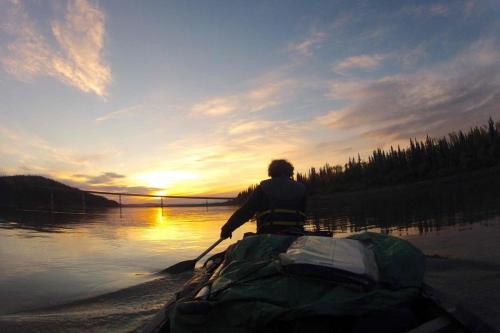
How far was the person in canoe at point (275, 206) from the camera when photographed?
225 inches

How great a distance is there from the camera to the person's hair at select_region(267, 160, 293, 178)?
603cm

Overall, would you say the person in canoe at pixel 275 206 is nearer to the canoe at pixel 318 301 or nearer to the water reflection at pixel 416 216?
the canoe at pixel 318 301

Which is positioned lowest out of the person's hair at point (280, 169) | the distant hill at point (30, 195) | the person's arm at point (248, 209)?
the person's arm at point (248, 209)

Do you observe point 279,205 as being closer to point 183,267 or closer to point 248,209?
point 248,209

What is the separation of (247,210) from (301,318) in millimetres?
3158

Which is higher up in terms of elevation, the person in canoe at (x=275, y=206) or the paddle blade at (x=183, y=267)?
the person in canoe at (x=275, y=206)

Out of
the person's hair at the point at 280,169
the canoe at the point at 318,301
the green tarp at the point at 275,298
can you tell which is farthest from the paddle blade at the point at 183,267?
the green tarp at the point at 275,298

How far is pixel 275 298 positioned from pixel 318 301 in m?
0.30

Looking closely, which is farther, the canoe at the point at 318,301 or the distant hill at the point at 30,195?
the distant hill at the point at 30,195

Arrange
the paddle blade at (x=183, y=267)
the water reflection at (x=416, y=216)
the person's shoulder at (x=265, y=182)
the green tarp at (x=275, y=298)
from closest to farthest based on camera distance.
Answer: the green tarp at (x=275, y=298) < the person's shoulder at (x=265, y=182) < the paddle blade at (x=183, y=267) < the water reflection at (x=416, y=216)

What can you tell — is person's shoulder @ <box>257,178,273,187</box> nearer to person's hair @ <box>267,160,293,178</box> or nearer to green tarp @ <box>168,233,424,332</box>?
person's hair @ <box>267,160,293,178</box>

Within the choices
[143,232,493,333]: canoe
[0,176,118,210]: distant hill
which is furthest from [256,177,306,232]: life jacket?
[0,176,118,210]: distant hill

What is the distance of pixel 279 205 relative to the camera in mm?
5730

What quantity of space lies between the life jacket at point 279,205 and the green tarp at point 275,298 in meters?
2.51
